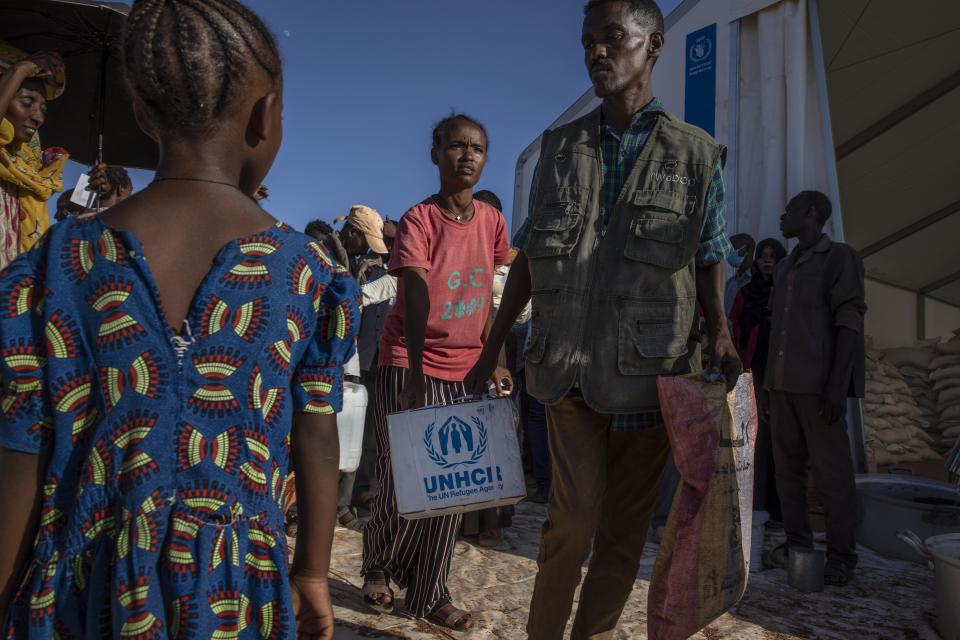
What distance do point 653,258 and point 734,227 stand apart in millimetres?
3939

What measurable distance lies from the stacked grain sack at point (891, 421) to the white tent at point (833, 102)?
1905 mm

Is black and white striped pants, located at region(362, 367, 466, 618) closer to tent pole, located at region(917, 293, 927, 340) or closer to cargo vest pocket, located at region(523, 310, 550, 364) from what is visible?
cargo vest pocket, located at region(523, 310, 550, 364)

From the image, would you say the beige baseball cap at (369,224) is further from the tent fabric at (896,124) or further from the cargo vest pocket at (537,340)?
the tent fabric at (896,124)

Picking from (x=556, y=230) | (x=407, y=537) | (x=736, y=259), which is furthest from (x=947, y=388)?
(x=556, y=230)

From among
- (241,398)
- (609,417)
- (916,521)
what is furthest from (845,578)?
(241,398)

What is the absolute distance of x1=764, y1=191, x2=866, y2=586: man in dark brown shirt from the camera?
156 inches

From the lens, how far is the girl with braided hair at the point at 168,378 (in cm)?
102

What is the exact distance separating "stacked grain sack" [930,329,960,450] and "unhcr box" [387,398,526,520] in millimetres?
6442

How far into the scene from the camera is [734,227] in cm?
579

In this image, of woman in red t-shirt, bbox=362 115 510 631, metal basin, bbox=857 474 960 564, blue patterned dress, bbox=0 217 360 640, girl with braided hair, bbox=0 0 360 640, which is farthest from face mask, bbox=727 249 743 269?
blue patterned dress, bbox=0 217 360 640

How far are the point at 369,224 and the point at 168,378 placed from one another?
4455 millimetres

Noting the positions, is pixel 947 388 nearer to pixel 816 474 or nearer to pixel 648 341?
pixel 816 474

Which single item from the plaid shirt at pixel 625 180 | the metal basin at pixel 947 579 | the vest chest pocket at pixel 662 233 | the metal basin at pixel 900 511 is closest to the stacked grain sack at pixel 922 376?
the metal basin at pixel 900 511

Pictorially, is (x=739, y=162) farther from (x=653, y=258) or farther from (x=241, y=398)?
(x=241, y=398)
